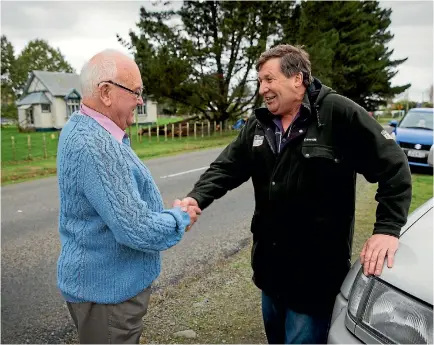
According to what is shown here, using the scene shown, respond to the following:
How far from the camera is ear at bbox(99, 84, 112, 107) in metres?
1.69

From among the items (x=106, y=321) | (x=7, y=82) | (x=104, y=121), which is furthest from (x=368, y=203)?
(x=7, y=82)

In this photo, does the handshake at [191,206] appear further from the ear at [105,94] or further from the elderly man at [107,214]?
the ear at [105,94]

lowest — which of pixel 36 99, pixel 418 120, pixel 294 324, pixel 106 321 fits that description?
pixel 294 324

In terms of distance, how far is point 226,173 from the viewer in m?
2.44

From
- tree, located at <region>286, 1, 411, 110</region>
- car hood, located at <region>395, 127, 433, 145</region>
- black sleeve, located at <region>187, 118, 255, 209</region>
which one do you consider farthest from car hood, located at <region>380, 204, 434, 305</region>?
tree, located at <region>286, 1, 411, 110</region>

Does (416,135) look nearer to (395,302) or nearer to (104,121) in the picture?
(395,302)

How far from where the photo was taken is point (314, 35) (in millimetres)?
24594

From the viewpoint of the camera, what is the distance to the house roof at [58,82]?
38.4 meters

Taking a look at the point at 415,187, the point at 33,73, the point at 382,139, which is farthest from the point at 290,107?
the point at 33,73

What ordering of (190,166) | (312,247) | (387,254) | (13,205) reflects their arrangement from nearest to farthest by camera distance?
(387,254) < (312,247) < (13,205) < (190,166)

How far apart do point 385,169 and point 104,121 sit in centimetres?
135

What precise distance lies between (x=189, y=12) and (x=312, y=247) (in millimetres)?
23855

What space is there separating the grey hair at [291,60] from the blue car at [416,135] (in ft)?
26.3

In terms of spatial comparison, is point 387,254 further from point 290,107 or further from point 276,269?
point 290,107
